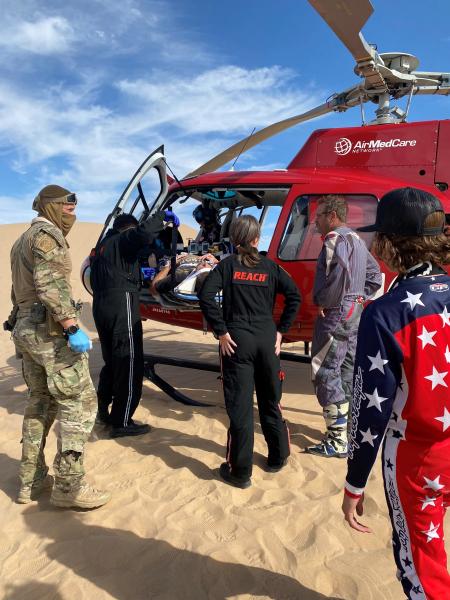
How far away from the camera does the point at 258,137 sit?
6793mm

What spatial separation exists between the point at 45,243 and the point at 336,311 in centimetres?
231

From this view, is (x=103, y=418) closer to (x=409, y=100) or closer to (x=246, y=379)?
(x=246, y=379)

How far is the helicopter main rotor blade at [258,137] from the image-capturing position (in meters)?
6.39

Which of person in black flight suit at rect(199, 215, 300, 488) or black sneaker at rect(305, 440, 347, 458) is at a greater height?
person in black flight suit at rect(199, 215, 300, 488)

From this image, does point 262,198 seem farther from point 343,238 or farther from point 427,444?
point 427,444

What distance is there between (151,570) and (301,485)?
137 centimetres

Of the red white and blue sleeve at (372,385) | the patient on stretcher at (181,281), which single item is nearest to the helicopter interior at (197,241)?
the patient on stretcher at (181,281)

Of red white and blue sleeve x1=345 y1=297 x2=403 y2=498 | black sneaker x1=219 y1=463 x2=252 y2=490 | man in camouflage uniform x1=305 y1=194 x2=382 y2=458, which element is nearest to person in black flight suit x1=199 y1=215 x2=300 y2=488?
black sneaker x1=219 y1=463 x2=252 y2=490

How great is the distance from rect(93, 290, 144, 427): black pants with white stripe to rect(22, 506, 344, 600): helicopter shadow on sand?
145cm

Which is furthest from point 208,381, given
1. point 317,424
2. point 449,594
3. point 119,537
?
point 449,594

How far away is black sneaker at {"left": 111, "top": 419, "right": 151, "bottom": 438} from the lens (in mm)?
4555

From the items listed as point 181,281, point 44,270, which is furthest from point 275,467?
point 44,270

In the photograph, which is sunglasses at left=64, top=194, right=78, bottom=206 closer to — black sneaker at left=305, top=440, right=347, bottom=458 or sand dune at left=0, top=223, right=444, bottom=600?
sand dune at left=0, top=223, right=444, bottom=600

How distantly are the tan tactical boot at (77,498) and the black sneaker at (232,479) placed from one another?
931mm
